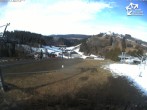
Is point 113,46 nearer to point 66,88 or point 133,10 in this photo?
point 133,10

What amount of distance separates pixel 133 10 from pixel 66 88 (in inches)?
45.8

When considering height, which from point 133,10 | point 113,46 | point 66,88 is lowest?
point 66,88

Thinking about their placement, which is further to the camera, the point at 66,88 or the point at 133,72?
the point at 133,72

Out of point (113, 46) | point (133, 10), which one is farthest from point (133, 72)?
point (133, 10)

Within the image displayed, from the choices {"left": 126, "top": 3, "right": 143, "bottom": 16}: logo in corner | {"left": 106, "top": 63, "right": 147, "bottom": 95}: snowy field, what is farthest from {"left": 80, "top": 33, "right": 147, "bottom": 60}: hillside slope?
{"left": 126, "top": 3, "right": 143, "bottom": 16}: logo in corner

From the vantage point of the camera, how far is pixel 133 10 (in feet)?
12.4

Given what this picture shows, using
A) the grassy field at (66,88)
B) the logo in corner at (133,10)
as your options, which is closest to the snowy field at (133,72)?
the grassy field at (66,88)

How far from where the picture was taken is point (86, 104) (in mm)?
3824

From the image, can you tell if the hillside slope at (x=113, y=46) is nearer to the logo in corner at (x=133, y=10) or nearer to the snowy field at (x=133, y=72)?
the snowy field at (x=133, y=72)

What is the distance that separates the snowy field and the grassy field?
0.06 m

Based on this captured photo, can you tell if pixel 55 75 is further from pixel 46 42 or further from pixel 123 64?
pixel 123 64

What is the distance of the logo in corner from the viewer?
3.76m

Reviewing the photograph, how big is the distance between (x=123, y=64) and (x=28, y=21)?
1227 mm

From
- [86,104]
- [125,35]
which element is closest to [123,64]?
[125,35]
